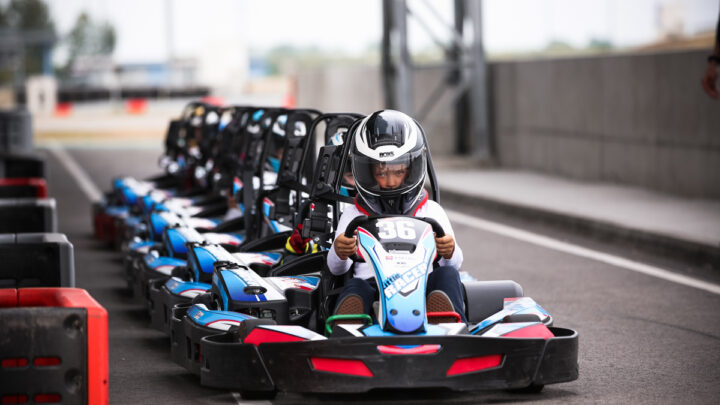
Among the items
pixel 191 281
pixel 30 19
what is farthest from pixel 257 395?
pixel 30 19

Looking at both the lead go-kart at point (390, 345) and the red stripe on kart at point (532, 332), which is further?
the red stripe on kart at point (532, 332)

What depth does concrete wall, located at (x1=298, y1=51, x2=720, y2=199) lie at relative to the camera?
15.6m

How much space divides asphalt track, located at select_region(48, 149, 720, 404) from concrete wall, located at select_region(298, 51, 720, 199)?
3143 mm

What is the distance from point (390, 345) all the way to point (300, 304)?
1.31 m

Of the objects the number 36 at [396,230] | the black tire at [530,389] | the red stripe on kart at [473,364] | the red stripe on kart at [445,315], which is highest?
the number 36 at [396,230]

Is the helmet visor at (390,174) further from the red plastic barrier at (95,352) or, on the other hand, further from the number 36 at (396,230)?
the red plastic barrier at (95,352)

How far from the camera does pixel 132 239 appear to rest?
11.7 m

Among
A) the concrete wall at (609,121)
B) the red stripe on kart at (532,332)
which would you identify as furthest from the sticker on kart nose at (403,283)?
the concrete wall at (609,121)

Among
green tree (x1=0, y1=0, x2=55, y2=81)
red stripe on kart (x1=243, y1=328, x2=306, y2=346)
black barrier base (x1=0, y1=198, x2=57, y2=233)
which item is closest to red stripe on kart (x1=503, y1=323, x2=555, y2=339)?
red stripe on kart (x1=243, y1=328, x2=306, y2=346)

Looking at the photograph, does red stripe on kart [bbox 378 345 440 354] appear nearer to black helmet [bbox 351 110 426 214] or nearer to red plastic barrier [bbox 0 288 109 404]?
black helmet [bbox 351 110 426 214]

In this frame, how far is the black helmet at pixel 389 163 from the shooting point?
707cm

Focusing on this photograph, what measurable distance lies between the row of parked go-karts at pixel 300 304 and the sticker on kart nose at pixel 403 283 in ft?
0.04

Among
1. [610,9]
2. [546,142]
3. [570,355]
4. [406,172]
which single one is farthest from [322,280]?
[546,142]

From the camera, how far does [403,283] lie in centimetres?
645
